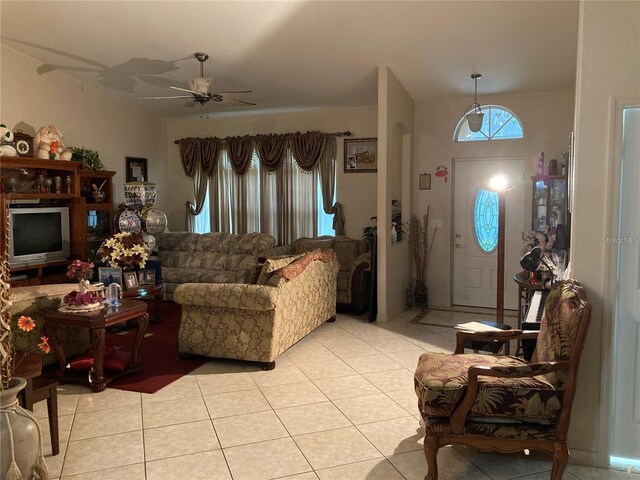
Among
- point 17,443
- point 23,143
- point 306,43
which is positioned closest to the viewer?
point 17,443

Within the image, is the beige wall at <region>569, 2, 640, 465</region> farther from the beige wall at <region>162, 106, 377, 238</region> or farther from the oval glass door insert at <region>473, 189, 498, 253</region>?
the beige wall at <region>162, 106, 377, 238</region>

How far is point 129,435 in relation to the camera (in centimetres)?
305

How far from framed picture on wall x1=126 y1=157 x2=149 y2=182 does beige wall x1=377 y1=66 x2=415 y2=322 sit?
12.8 ft

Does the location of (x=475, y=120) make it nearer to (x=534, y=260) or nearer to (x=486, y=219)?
(x=486, y=219)

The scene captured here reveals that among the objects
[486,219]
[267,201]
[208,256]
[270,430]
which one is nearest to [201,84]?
[208,256]

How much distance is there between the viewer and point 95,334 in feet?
12.1

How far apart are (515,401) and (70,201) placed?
564cm

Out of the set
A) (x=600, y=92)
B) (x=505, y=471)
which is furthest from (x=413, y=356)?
(x=600, y=92)

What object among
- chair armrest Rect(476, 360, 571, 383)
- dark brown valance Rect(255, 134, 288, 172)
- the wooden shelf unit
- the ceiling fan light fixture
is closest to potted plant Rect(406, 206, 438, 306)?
dark brown valance Rect(255, 134, 288, 172)

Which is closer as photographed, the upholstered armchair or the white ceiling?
the upholstered armchair

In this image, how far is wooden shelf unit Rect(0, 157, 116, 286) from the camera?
17.8 feet

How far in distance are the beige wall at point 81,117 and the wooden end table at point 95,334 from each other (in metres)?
2.88

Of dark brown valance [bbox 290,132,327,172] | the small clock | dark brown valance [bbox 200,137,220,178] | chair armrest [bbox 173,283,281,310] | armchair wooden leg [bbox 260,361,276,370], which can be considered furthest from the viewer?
dark brown valance [bbox 200,137,220,178]

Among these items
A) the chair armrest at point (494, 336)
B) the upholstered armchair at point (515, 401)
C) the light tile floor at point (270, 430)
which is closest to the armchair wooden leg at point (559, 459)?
the upholstered armchair at point (515, 401)
